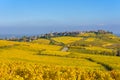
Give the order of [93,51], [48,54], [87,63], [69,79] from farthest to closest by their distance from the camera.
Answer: [93,51], [48,54], [87,63], [69,79]

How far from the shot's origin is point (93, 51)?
6703 inches

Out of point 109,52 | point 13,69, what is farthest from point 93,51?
point 13,69

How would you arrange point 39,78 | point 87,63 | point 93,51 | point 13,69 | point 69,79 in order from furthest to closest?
point 93,51 → point 87,63 → point 13,69 → point 69,79 → point 39,78

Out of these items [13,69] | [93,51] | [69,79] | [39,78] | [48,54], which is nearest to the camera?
[39,78]

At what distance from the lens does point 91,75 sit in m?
74.2

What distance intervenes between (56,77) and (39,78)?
6108 millimetres

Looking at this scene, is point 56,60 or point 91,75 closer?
point 91,75

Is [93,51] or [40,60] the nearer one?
[40,60]

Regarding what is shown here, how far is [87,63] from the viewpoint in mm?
117000

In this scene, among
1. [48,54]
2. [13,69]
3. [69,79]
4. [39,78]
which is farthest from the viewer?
[48,54]

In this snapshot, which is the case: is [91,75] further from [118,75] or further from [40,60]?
[40,60]

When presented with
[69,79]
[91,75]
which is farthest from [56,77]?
[91,75]

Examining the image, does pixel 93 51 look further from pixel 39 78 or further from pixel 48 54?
pixel 39 78

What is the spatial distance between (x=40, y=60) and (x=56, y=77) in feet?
179
